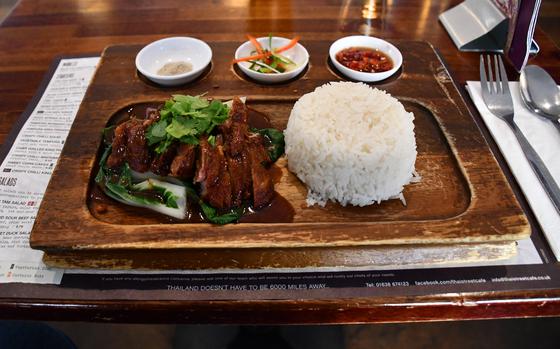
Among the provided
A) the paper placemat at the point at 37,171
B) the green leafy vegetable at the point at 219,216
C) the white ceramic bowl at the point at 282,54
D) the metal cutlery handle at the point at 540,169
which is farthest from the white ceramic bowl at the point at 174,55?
the metal cutlery handle at the point at 540,169

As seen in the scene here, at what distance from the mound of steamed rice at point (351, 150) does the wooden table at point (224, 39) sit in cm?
57

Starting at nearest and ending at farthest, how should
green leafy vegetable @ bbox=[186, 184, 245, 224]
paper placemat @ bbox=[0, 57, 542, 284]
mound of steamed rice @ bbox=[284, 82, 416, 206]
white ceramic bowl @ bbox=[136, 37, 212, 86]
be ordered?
paper placemat @ bbox=[0, 57, 542, 284]
green leafy vegetable @ bbox=[186, 184, 245, 224]
mound of steamed rice @ bbox=[284, 82, 416, 206]
white ceramic bowl @ bbox=[136, 37, 212, 86]

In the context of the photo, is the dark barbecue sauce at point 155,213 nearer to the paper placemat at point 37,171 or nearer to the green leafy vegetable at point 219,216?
the green leafy vegetable at point 219,216

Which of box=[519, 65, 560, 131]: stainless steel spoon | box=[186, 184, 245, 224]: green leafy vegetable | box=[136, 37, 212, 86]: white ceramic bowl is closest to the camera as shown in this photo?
box=[186, 184, 245, 224]: green leafy vegetable

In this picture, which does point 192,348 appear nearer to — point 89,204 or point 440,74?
point 89,204

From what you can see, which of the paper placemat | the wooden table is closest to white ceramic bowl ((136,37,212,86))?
the wooden table

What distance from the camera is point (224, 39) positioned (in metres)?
3.15

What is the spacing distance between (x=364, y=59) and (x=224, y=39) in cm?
115

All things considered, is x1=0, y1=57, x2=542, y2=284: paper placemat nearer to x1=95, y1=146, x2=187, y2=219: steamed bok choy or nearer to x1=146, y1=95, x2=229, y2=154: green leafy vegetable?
x1=95, y1=146, x2=187, y2=219: steamed bok choy

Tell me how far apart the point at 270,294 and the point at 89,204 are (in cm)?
101

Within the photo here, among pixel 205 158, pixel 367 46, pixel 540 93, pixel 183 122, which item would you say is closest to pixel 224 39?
pixel 367 46

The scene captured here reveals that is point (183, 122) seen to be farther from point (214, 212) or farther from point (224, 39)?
point (224, 39)

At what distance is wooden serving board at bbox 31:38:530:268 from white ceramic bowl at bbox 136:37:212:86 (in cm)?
10

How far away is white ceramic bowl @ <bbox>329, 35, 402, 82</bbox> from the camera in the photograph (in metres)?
2.62
